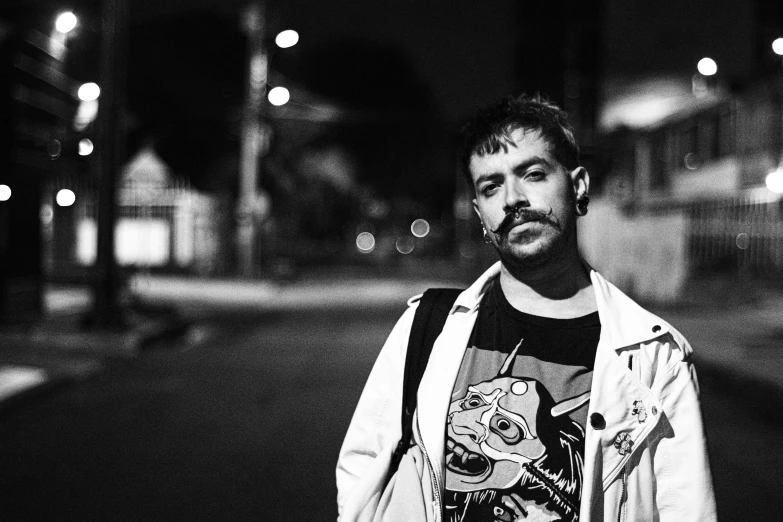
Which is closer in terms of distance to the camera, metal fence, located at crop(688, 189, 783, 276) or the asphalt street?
the asphalt street

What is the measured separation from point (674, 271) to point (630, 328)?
65.5 feet

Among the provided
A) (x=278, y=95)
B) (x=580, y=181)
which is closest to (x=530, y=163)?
(x=580, y=181)

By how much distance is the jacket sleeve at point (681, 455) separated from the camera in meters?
2.18

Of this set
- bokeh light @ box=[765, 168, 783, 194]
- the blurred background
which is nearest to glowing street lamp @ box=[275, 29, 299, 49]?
the blurred background

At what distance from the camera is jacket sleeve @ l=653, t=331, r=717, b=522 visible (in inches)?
86.0

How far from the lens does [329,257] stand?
54.7m

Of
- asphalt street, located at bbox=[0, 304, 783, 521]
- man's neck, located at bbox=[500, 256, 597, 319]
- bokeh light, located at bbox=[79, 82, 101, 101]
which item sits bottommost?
asphalt street, located at bbox=[0, 304, 783, 521]

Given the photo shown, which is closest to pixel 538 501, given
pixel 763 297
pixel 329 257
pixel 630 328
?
pixel 630 328

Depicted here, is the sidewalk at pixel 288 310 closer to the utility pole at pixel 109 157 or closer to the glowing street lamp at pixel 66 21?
the utility pole at pixel 109 157

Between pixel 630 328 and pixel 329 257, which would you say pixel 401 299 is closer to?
pixel 630 328

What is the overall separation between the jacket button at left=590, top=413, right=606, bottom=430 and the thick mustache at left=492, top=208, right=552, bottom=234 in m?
0.54

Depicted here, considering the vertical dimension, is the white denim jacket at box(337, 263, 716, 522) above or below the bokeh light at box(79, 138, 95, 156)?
below

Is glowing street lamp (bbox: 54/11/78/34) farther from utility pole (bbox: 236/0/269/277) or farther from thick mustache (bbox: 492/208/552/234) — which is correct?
thick mustache (bbox: 492/208/552/234)

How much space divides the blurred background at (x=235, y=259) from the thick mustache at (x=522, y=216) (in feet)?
1.72
